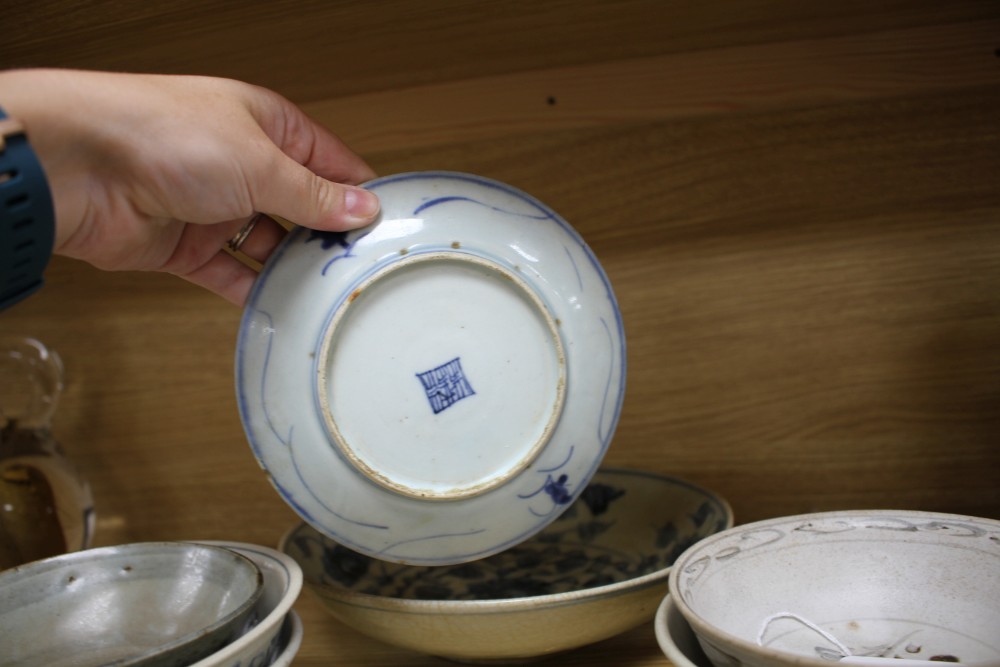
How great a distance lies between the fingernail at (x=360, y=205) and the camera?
0.65m

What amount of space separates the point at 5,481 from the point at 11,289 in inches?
15.0

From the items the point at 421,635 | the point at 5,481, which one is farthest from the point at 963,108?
the point at 5,481

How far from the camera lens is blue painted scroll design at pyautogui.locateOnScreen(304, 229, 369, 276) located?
66cm

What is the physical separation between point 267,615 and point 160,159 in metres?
0.32

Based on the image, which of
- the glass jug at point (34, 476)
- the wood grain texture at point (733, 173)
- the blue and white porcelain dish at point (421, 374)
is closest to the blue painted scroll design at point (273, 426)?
the blue and white porcelain dish at point (421, 374)

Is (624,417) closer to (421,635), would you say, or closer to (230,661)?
(421,635)

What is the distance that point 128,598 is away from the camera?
72 centimetres

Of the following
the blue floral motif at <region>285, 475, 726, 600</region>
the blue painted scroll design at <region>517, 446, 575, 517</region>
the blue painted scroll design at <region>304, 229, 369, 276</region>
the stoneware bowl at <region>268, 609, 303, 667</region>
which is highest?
the blue painted scroll design at <region>304, 229, 369, 276</region>

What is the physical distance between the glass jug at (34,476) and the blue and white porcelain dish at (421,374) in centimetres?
37

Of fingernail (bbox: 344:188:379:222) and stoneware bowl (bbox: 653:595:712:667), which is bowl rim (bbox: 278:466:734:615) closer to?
stoneware bowl (bbox: 653:595:712:667)

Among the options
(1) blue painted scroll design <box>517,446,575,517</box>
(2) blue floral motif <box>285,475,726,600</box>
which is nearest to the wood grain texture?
(2) blue floral motif <box>285,475,726,600</box>

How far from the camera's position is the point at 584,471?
682mm

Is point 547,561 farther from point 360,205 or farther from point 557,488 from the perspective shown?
point 360,205

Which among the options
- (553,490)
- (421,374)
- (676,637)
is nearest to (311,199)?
(421,374)
